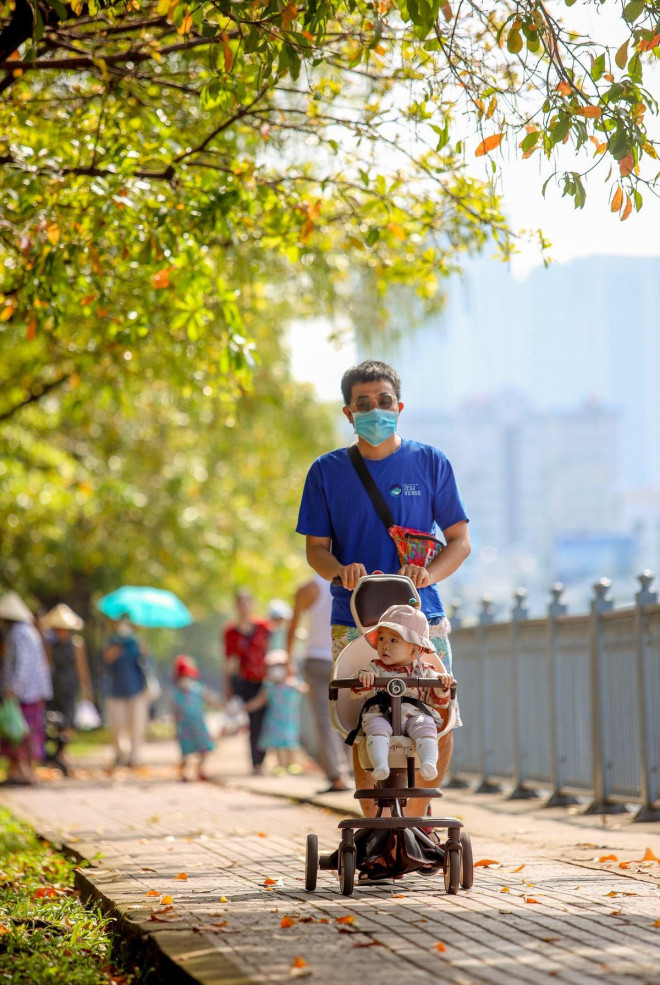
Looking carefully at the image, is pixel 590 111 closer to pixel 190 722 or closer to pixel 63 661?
pixel 190 722

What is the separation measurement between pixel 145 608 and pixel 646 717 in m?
11.3

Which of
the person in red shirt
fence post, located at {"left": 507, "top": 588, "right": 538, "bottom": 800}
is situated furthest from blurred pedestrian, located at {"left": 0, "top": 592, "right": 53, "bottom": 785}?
fence post, located at {"left": 507, "top": 588, "right": 538, "bottom": 800}

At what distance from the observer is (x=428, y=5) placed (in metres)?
5.93

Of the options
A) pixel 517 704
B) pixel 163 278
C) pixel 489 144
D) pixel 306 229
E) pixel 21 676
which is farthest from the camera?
pixel 21 676

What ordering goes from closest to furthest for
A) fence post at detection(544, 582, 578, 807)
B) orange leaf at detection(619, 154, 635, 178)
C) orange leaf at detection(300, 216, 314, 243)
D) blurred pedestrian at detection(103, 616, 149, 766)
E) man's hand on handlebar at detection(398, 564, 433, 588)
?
man's hand on handlebar at detection(398, 564, 433, 588) < orange leaf at detection(619, 154, 635, 178) < orange leaf at detection(300, 216, 314, 243) < fence post at detection(544, 582, 578, 807) < blurred pedestrian at detection(103, 616, 149, 766)

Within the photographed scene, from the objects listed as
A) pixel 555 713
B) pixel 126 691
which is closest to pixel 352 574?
pixel 555 713

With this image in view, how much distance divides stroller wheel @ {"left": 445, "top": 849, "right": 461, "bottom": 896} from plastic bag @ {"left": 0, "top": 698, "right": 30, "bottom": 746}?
30.5 ft

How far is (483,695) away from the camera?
13.3 meters

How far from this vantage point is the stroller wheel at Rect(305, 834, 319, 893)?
6039 mm

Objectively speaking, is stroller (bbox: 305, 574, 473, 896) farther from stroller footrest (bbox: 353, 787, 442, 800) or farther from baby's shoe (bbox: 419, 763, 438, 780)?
baby's shoe (bbox: 419, 763, 438, 780)

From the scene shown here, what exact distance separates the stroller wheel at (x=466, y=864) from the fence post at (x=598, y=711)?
175 inches

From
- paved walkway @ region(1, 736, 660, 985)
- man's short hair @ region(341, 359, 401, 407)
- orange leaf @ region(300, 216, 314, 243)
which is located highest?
orange leaf @ region(300, 216, 314, 243)

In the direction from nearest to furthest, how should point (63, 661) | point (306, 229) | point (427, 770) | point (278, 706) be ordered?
point (427, 770)
point (306, 229)
point (278, 706)
point (63, 661)

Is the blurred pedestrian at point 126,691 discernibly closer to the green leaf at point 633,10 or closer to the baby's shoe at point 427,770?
the baby's shoe at point 427,770
